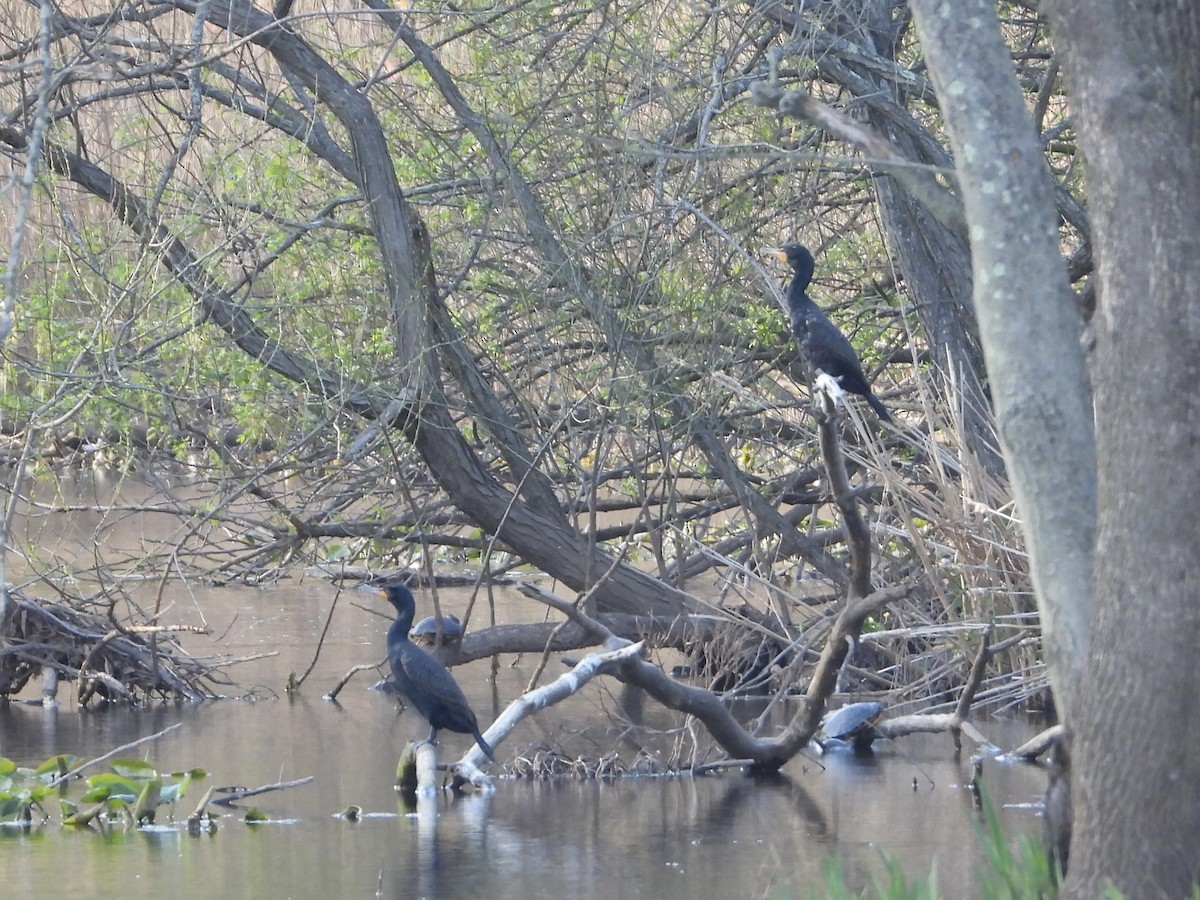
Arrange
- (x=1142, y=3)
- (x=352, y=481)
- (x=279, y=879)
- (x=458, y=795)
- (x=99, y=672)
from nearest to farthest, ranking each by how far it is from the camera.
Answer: (x=1142, y=3), (x=279, y=879), (x=458, y=795), (x=99, y=672), (x=352, y=481)

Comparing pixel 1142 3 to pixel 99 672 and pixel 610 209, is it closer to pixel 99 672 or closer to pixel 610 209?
pixel 610 209

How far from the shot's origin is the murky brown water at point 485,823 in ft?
20.3

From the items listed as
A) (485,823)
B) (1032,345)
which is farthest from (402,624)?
(1032,345)

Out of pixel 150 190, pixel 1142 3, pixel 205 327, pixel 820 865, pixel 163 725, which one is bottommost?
pixel 820 865

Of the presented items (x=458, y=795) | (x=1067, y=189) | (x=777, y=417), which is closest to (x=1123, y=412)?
(x=458, y=795)

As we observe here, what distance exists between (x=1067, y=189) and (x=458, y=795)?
4.59 meters

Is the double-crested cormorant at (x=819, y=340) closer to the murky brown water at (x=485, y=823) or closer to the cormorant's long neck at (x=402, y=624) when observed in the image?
the murky brown water at (x=485, y=823)

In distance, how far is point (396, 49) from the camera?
10.9m

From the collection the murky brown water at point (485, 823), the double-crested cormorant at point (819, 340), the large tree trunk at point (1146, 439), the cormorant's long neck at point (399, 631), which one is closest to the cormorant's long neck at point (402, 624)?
the cormorant's long neck at point (399, 631)

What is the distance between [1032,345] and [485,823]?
3.76 metres

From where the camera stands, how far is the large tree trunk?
400cm

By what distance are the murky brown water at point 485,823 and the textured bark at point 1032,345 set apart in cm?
103

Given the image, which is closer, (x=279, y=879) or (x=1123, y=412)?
(x=1123, y=412)

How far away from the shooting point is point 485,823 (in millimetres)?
7258
